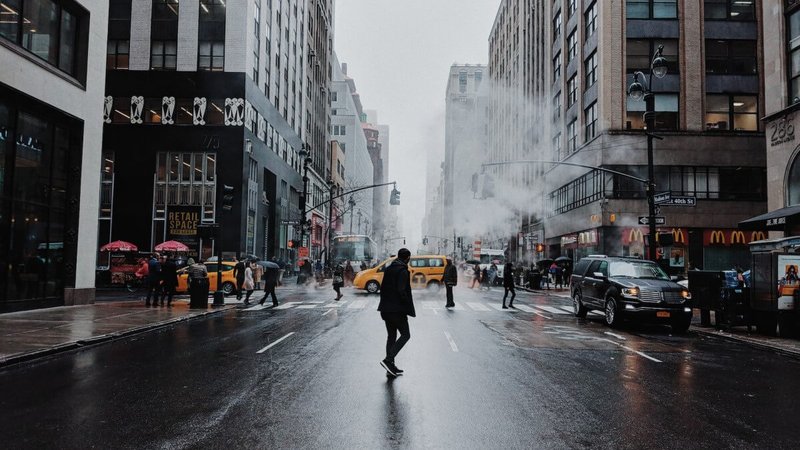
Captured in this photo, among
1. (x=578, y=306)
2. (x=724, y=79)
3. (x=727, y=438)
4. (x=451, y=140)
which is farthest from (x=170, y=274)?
(x=451, y=140)

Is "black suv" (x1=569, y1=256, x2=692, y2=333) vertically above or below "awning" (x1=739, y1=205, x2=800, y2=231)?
below

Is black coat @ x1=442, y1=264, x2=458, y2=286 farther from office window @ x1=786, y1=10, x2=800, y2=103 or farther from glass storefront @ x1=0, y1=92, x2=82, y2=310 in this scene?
office window @ x1=786, y1=10, x2=800, y2=103

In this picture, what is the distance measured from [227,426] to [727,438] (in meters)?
4.80

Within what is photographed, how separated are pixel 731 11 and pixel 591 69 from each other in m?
8.90

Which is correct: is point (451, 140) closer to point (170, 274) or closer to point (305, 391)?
point (170, 274)

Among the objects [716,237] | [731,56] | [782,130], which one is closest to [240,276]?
[782,130]

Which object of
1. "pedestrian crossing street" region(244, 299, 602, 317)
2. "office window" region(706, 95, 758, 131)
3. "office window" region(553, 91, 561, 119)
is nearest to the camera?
"pedestrian crossing street" region(244, 299, 602, 317)

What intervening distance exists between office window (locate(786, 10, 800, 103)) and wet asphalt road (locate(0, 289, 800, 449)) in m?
14.1

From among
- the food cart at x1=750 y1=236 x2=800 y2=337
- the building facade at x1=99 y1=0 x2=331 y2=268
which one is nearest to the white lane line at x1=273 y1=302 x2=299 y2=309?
the food cart at x1=750 y1=236 x2=800 y2=337

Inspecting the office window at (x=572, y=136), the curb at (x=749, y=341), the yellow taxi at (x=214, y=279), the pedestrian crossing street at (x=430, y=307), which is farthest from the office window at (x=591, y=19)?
the curb at (x=749, y=341)

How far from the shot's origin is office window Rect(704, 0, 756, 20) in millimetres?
35625

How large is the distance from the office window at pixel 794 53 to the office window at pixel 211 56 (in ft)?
101

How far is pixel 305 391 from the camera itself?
6957 millimetres

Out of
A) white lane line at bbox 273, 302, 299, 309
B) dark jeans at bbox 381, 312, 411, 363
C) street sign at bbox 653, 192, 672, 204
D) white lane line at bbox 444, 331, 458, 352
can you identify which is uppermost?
street sign at bbox 653, 192, 672, 204
